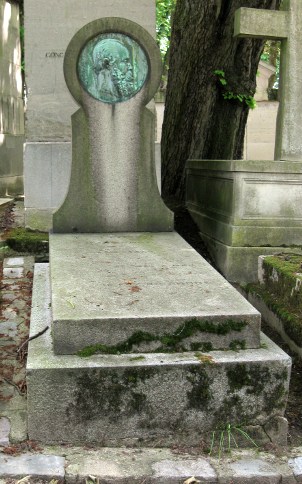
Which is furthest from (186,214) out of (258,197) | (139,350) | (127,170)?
(139,350)

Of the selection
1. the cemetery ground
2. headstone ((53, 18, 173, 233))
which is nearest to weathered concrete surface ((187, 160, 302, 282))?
the cemetery ground

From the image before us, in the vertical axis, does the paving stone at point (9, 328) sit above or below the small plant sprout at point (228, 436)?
above

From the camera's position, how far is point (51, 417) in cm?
289

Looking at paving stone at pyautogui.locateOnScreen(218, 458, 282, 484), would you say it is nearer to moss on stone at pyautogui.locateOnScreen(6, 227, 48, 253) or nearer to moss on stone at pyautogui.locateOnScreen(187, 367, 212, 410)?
moss on stone at pyautogui.locateOnScreen(187, 367, 212, 410)

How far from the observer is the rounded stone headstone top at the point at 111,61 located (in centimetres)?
488

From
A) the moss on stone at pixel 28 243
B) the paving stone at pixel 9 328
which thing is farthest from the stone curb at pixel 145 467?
the moss on stone at pixel 28 243

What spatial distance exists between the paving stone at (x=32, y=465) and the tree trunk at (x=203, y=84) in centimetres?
536

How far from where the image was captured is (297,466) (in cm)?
287

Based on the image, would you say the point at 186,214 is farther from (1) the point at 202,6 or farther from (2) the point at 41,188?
(1) the point at 202,6

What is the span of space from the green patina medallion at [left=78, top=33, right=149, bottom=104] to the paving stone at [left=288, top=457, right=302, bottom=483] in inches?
121

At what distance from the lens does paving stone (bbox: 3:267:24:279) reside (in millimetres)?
5203

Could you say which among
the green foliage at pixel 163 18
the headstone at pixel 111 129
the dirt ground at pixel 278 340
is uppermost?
the green foliage at pixel 163 18

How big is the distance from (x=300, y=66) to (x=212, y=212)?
5.21 ft

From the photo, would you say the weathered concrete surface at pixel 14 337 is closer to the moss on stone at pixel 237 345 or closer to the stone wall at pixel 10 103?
the moss on stone at pixel 237 345
